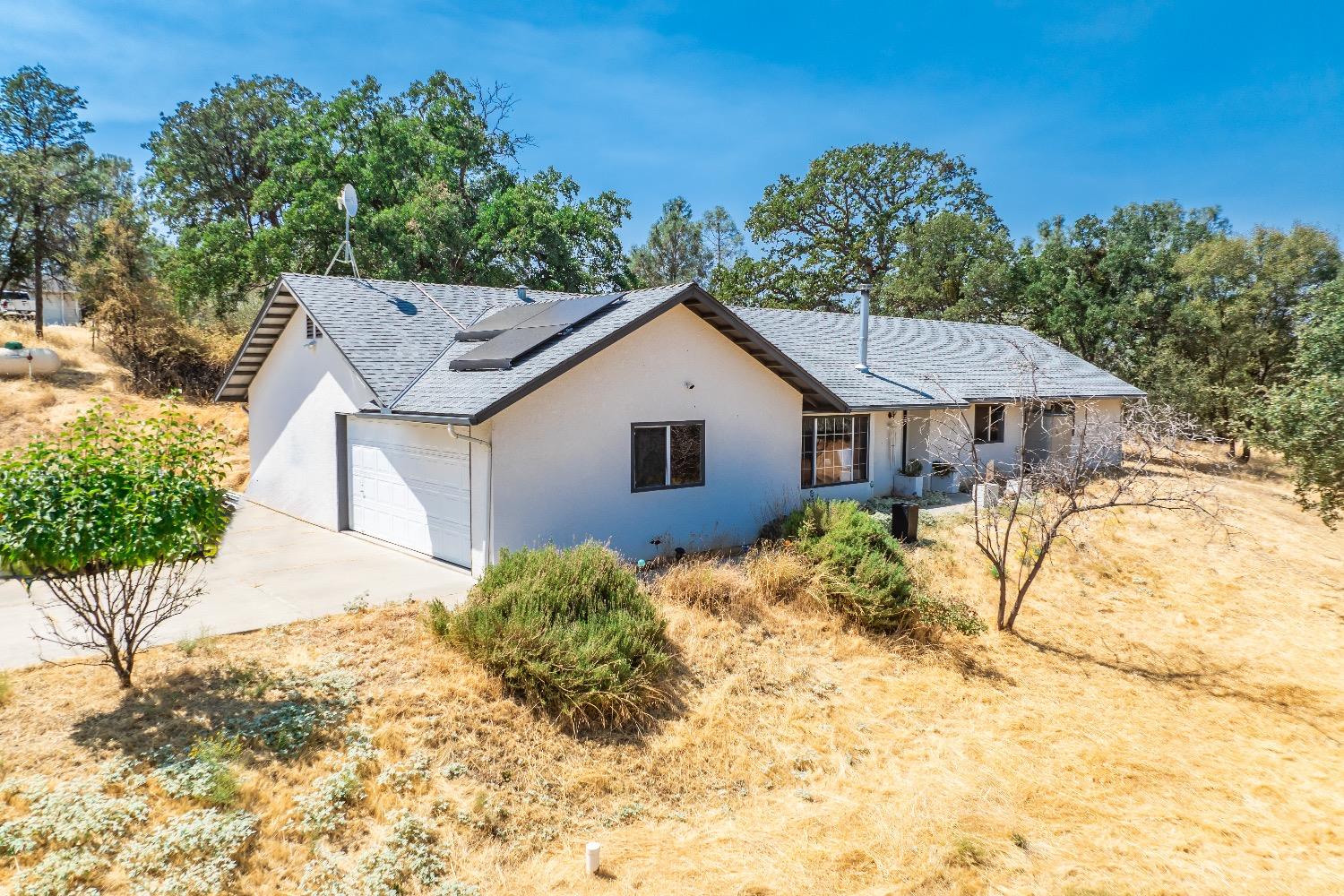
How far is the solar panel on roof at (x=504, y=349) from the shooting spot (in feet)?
40.5

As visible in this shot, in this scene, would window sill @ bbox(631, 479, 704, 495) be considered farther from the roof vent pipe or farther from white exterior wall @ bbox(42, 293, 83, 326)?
white exterior wall @ bbox(42, 293, 83, 326)

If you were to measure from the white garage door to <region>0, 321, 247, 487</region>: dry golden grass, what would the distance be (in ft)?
21.9

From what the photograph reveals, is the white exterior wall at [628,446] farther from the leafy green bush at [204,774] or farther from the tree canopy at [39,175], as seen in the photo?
the tree canopy at [39,175]

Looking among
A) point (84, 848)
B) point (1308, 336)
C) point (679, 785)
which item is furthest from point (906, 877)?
point (1308, 336)

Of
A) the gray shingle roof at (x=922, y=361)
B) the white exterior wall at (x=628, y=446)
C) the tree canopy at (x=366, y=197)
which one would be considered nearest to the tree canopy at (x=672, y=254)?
the tree canopy at (x=366, y=197)

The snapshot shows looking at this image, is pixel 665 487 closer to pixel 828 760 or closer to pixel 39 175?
pixel 828 760

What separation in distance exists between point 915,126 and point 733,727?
37994 mm

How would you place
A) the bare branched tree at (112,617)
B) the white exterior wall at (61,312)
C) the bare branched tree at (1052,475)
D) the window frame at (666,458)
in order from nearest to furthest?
1. the bare branched tree at (112,617)
2. the bare branched tree at (1052,475)
3. the window frame at (666,458)
4. the white exterior wall at (61,312)

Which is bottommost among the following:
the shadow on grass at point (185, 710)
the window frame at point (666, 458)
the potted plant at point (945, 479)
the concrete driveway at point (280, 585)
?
the shadow on grass at point (185, 710)

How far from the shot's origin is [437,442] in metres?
12.3

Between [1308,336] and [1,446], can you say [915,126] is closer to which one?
[1308,336]

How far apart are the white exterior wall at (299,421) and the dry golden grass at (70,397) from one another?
5.30 ft

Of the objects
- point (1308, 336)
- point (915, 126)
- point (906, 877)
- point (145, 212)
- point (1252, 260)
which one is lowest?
point (906, 877)

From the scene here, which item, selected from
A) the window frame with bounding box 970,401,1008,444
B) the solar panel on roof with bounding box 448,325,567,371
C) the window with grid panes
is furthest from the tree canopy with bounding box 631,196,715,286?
the solar panel on roof with bounding box 448,325,567,371
